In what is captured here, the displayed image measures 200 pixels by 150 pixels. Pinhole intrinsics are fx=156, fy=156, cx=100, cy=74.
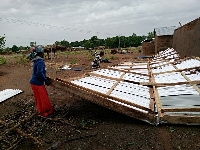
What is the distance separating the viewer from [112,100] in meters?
3.44

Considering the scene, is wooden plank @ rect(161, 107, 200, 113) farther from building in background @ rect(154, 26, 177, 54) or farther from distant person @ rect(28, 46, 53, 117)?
building in background @ rect(154, 26, 177, 54)

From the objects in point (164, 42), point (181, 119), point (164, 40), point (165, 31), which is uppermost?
point (165, 31)

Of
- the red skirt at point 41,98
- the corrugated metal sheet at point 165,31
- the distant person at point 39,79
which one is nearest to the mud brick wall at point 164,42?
the corrugated metal sheet at point 165,31

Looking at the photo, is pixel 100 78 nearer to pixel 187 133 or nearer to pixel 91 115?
pixel 91 115

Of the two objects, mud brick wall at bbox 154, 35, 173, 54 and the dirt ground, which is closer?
the dirt ground

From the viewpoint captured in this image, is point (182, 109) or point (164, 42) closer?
point (182, 109)

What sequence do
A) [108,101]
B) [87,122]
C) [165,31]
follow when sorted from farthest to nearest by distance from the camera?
1. [165,31]
2. [87,122]
3. [108,101]

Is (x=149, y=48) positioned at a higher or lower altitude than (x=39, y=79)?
higher

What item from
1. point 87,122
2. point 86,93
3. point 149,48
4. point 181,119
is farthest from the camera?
point 149,48

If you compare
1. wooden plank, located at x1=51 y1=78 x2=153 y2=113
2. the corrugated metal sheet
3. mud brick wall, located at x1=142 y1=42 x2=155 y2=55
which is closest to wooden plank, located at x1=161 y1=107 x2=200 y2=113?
wooden plank, located at x1=51 y1=78 x2=153 y2=113

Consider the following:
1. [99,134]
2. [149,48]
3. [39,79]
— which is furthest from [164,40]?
[99,134]

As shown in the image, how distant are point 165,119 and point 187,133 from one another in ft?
1.37

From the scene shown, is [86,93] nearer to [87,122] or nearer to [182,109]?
[87,122]

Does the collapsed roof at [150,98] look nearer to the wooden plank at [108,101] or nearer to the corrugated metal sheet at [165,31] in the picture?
the wooden plank at [108,101]
